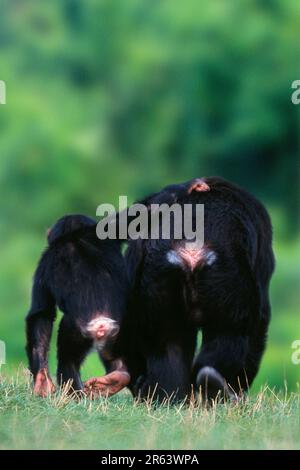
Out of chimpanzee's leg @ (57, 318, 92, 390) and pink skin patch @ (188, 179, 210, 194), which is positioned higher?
pink skin patch @ (188, 179, 210, 194)

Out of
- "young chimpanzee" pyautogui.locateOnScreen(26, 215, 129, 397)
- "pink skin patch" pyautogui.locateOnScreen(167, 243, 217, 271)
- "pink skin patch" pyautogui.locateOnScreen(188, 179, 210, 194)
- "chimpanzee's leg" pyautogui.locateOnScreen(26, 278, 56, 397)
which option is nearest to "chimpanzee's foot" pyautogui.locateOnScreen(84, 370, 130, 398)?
"young chimpanzee" pyautogui.locateOnScreen(26, 215, 129, 397)

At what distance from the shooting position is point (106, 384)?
5.66m

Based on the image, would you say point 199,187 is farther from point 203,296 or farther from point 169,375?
point 169,375

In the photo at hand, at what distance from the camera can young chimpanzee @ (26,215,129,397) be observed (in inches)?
222

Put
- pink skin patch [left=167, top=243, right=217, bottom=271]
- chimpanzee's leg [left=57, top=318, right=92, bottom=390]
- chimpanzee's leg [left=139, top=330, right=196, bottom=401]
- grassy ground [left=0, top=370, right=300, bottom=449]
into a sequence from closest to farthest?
grassy ground [left=0, top=370, right=300, bottom=449]
pink skin patch [left=167, top=243, right=217, bottom=271]
chimpanzee's leg [left=139, top=330, right=196, bottom=401]
chimpanzee's leg [left=57, top=318, right=92, bottom=390]

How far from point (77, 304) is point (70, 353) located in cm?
28

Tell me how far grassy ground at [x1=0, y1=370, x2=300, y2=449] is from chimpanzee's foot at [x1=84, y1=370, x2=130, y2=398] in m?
0.19

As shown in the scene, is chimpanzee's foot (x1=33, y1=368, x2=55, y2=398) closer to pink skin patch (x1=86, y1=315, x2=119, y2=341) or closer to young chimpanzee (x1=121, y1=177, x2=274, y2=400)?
pink skin patch (x1=86, y1=315, x2=119, y2=341)

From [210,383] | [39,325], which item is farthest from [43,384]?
[210,383]

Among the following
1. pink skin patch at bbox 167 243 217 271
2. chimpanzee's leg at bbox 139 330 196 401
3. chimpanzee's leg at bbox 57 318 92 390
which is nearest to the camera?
pink skin patch at bbox 167 243 217 271

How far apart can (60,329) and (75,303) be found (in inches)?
7.2
